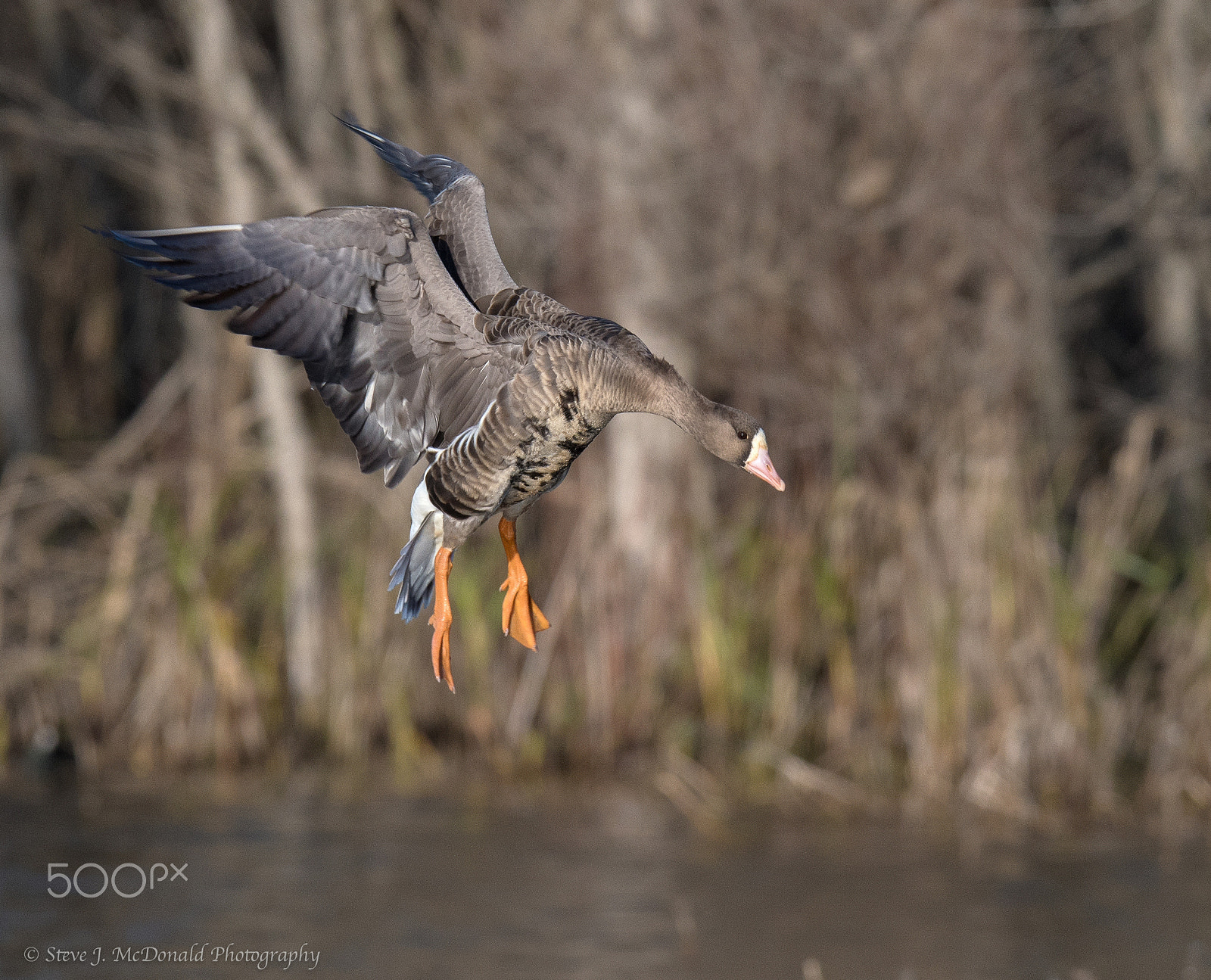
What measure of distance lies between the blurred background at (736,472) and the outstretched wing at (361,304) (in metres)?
5.41

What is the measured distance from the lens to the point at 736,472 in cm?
1385

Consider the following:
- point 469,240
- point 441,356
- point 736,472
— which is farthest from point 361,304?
point 736,472

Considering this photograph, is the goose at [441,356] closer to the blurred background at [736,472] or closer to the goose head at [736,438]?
the goose head at [736,438]

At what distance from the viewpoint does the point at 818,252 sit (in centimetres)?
1273

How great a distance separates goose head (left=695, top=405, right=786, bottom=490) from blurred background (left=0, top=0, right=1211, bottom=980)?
5.18m

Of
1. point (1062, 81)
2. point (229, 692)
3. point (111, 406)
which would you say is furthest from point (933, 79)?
point (111, 406)

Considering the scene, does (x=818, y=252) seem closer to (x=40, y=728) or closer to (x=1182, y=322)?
(x=1182, y=322)

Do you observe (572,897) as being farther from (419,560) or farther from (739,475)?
(739,475)

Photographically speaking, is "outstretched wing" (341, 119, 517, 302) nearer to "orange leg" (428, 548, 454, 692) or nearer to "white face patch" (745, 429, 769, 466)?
"orange leg" (428, 548, 454, 692)

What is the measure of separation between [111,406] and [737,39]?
35.2 ft

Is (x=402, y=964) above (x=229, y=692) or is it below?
below

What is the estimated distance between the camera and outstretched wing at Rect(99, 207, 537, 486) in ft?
18.7

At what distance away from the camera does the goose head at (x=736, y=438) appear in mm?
5703

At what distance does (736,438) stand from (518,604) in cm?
104
